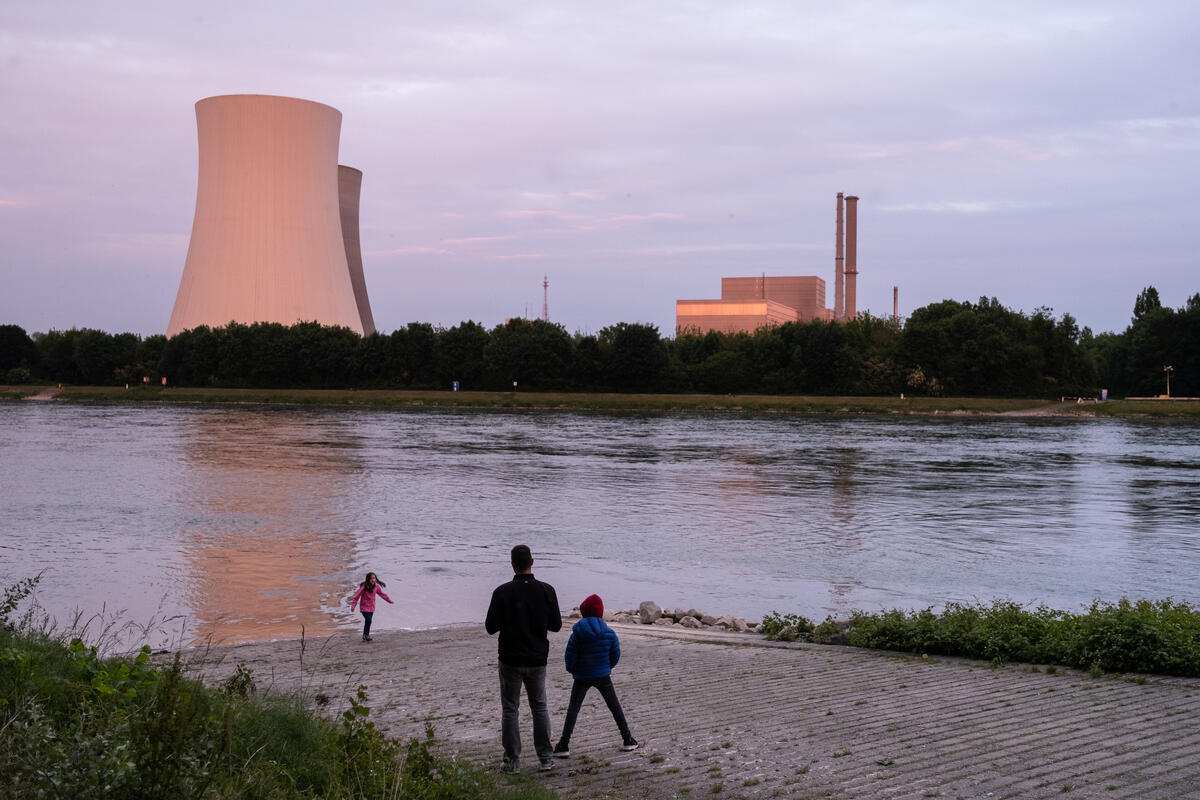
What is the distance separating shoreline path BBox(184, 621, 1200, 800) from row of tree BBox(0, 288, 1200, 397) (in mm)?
67392

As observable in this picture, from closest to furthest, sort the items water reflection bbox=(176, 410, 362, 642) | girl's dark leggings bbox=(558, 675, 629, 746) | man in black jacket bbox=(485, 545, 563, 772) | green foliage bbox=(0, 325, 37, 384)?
man in black jacket bbox=(485, 545, 563, 772)
girl's dark leggings bbox=(558, 675, 629, 746)
water reflection bbox=(176, 410, 362, 642)
green foliage bbox=(0, 325, 37, 384)

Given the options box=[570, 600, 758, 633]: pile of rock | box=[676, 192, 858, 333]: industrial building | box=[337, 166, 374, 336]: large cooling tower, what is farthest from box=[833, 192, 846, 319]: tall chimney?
box=[570, 600, 758, 633]: pile of rock

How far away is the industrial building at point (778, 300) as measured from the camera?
9731 centimetres

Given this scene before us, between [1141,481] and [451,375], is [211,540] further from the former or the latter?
[451,375]

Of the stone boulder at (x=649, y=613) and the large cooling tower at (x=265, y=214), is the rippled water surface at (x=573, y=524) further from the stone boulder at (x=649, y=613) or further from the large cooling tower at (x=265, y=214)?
the large cooling tower at (x=265, y=214)

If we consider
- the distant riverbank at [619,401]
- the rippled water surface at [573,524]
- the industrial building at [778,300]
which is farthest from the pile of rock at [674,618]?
the industrial building at [778,300]

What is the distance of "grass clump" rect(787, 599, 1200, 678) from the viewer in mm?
6957

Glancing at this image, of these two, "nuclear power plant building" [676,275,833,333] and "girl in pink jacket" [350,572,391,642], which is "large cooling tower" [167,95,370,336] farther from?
"nuclear power plant building" [676,275,833,333]

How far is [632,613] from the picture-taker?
35.5 ft

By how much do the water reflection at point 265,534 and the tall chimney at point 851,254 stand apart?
229ft

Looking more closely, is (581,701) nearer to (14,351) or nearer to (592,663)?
(592,663)

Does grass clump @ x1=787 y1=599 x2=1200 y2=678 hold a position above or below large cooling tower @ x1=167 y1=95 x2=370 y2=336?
below

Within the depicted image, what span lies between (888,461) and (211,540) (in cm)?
2219

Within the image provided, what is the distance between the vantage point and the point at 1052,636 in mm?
7570
